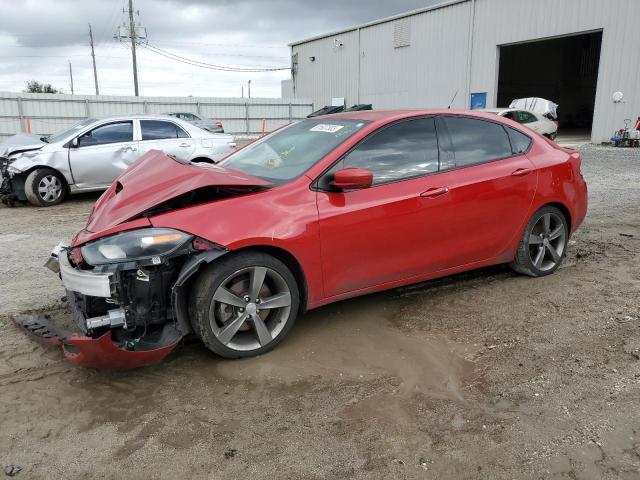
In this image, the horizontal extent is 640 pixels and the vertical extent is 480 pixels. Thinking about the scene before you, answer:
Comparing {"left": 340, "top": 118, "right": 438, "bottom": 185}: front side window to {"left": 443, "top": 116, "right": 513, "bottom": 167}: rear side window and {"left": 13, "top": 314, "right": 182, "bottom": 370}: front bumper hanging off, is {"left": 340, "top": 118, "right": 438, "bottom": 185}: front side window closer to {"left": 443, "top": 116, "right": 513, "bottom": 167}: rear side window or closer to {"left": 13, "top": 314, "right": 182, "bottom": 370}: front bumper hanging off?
{"left": 443, "top": 116, "right": 513, "bottom": 167}: rear side window

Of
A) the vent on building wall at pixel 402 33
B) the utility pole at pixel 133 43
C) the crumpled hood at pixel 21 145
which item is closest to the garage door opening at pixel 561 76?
the vent on building wall at pixel 402 33

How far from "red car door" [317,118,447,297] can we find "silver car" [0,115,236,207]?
5828 mm

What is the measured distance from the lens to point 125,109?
29188 millimetres

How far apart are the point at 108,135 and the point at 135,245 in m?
7.02

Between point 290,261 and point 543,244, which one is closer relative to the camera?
point 290,261

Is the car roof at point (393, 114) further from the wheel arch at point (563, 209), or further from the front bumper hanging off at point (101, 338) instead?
the front bumper hanging off at point (101, 338)

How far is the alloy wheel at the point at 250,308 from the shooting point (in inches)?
129

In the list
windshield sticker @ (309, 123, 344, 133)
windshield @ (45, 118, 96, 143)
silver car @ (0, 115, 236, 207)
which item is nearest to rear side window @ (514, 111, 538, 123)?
silver car @ (0, 115, 236, 207)

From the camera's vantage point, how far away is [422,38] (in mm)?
29875

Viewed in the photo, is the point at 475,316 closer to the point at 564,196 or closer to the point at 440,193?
the point at 440,193

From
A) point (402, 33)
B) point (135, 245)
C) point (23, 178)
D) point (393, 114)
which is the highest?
point (402, 33)

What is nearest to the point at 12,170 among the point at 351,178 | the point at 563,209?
the point at 351,178

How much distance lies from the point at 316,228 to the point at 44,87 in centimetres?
7462

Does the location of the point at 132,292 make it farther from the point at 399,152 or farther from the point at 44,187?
the point at 44,187
